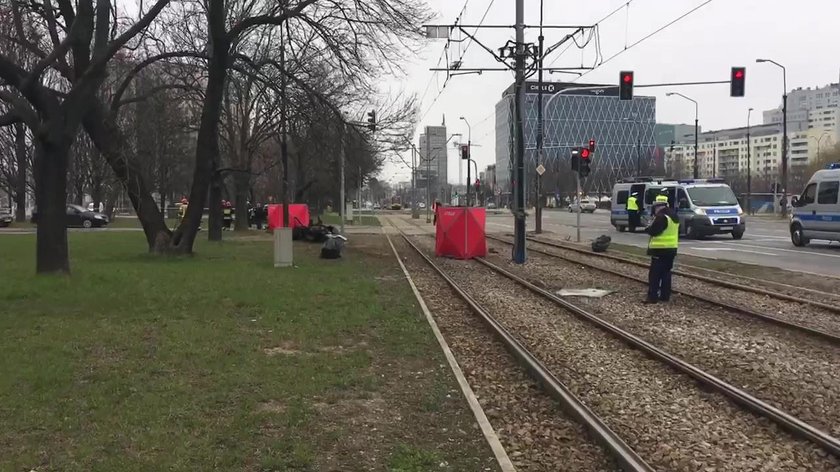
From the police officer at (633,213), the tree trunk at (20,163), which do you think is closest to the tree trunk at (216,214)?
the tree trunk at (20,163)

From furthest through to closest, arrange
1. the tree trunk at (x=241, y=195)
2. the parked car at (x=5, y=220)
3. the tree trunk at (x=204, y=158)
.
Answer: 1. the parked car at (x=5, y=220)
2. the tree trunk at (x=241, y=195)
3. the tree trunk at (x=204, y=158)

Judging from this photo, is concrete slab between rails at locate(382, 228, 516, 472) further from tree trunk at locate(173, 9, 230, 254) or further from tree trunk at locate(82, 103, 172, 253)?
tree trunk at locate(82, 103, 172, 253)

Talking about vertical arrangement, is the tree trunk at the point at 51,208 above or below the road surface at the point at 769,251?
above

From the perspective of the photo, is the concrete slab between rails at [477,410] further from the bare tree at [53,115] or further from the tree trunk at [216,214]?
the tree trunk at [216,214]

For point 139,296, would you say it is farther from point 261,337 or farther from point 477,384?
point 477,384

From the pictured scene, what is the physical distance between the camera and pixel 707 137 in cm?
15400

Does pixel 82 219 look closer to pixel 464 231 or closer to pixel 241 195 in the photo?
pixel 241 195

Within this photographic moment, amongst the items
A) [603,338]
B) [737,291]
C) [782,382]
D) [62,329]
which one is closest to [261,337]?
[62,329]

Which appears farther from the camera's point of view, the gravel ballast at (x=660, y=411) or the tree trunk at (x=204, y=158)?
the tree trunk at (x=204, y=158)

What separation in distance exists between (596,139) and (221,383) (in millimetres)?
98070

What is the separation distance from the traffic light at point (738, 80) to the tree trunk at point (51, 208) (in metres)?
24.8

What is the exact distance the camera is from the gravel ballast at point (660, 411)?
511 cm

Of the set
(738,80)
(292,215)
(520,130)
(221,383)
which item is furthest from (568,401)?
(292,215)

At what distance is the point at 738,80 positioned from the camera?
29.5m
